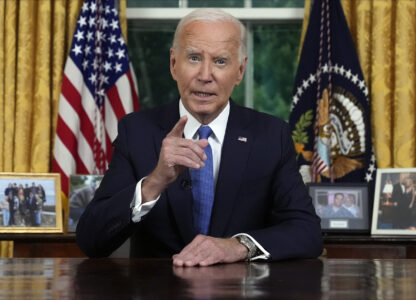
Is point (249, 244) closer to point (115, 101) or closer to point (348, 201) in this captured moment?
point (348, 201)

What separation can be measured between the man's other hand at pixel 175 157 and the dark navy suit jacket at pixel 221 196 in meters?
0.15

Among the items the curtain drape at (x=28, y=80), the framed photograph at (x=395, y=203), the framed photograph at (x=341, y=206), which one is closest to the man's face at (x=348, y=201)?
the framed photograph at (x=341, y=206)

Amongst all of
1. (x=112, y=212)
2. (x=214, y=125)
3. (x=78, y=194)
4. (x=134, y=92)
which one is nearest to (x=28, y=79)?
(x=134, y=92)

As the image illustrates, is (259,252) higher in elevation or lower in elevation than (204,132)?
lower

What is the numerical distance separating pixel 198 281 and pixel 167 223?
34.1 inches

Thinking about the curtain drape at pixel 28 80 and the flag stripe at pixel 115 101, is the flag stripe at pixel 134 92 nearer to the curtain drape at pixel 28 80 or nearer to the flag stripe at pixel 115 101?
the flag stripe at pixel 115 101

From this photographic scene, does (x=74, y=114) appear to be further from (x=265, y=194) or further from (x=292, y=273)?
(x=292, y=273)

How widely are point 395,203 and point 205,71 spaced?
72.7 inches

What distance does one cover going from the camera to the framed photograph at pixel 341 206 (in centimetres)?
399

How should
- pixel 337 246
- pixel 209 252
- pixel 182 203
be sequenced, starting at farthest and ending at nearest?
pixel 337 246, pixel 182 203, pixel 209 252

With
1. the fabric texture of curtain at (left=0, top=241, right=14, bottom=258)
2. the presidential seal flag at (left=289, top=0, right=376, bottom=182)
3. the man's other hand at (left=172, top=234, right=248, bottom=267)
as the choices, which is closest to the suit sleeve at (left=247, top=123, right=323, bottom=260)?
the man's other hand at (left=172, top=234, right=248, bottom=267)

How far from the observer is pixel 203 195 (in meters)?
2.47

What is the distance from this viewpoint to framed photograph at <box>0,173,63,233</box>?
12.9ft

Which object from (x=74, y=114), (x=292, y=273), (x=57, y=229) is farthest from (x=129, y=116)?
(x=74, y=114)
